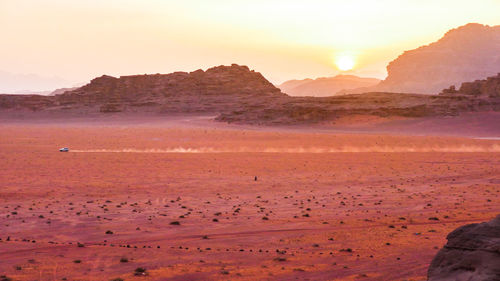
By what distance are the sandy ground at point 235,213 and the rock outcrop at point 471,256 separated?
10.5ft

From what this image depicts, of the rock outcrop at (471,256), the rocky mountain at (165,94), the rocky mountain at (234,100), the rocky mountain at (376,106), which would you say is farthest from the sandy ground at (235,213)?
the rocky mountain at (165,94)

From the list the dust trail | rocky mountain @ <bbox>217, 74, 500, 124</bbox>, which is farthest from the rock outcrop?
rocky mountain @ <bbox>217, 74, 500, 124</bbox>

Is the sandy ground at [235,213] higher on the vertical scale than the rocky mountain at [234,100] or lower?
lower

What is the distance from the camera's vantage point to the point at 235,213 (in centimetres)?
1814

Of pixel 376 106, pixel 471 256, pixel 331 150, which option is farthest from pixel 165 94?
pixel 471 256

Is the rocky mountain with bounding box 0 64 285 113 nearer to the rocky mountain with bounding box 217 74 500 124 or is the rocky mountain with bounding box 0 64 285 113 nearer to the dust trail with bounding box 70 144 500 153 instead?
the rocky mountain with bounding box 217 74 500 124

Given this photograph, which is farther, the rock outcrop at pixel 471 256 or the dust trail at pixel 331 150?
the dust trail at pixel 331 150

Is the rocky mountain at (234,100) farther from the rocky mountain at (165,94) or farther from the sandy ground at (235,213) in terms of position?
the sandy ground at (235,213)

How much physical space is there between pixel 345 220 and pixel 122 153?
2814cm

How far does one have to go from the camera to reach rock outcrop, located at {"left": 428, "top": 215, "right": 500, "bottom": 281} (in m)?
7.13

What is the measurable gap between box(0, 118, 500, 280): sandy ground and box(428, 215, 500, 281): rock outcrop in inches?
126

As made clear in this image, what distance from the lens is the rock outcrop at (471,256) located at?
713 cm

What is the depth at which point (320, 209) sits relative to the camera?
744 inches

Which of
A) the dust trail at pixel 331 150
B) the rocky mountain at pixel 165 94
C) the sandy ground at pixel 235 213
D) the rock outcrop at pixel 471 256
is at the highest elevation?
the rocky mountain at pixel 165 94
